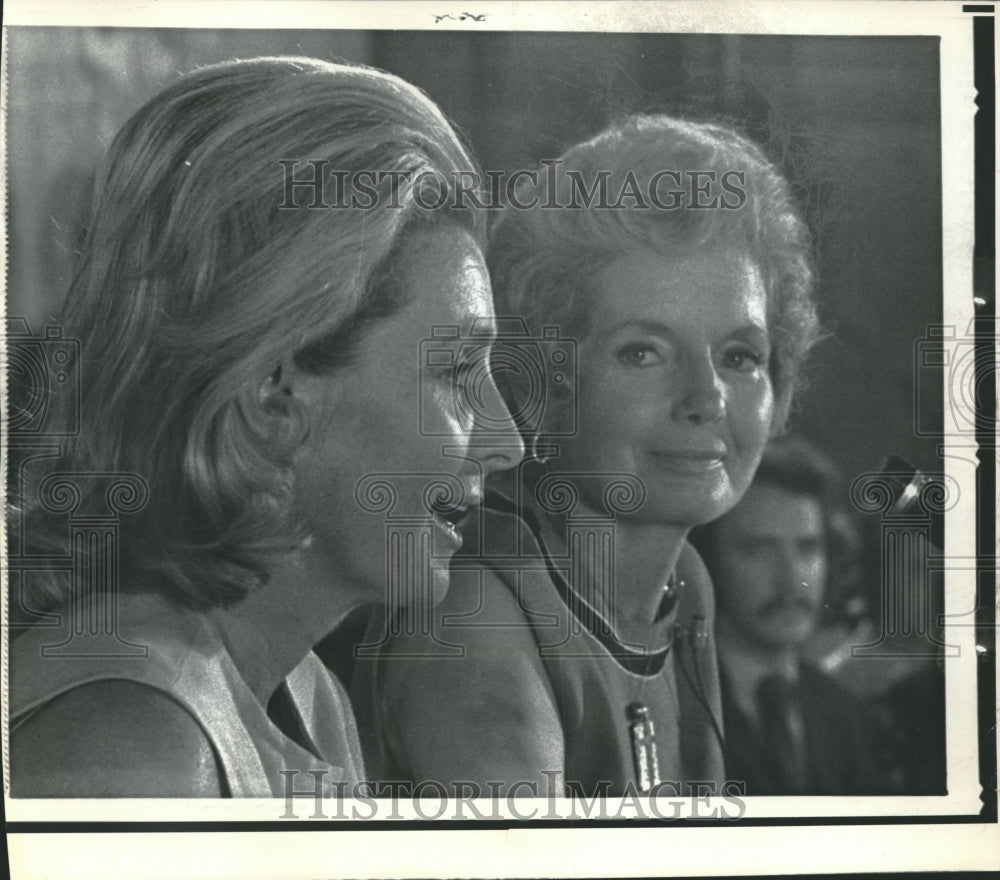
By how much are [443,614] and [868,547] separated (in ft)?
2.19

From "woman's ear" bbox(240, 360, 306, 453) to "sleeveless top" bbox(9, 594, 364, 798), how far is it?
0.30 meters

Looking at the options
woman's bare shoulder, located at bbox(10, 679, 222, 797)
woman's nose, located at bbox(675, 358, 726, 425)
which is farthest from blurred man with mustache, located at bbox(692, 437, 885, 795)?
woman's bare shoulder, located at bbox(10, 679, 222, 797)

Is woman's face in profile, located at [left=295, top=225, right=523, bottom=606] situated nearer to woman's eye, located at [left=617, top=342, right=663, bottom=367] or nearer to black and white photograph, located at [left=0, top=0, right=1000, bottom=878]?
black and white photograph, located at [left=0, top=0, right=1000, bottom=878]

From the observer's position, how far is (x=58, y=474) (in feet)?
5.41

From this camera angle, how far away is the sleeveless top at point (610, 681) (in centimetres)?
166

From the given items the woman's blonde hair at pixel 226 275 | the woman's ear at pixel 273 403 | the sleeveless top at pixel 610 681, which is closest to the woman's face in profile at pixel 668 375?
the sleeveless top at pixel 610 681

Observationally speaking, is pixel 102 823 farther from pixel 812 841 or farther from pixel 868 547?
pixel 868 547

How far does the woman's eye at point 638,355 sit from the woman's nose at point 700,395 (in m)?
0.05

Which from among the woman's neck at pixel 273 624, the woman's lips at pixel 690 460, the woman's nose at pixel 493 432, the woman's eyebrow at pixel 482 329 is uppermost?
the woman's eyebrow at pixel 482 329

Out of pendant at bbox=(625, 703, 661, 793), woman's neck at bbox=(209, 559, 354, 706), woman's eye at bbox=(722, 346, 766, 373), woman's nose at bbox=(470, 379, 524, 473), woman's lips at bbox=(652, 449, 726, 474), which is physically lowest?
pendant at bbox=(625, 703, 661, 793)

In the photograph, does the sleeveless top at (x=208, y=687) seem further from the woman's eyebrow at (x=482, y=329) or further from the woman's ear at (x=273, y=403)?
the woman's eyebrow at (x=482, y=329)

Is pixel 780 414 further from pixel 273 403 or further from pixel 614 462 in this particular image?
pixel 273 403

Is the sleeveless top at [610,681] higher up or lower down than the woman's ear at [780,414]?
lower down

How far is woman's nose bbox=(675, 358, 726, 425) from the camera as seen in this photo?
5.41ft
